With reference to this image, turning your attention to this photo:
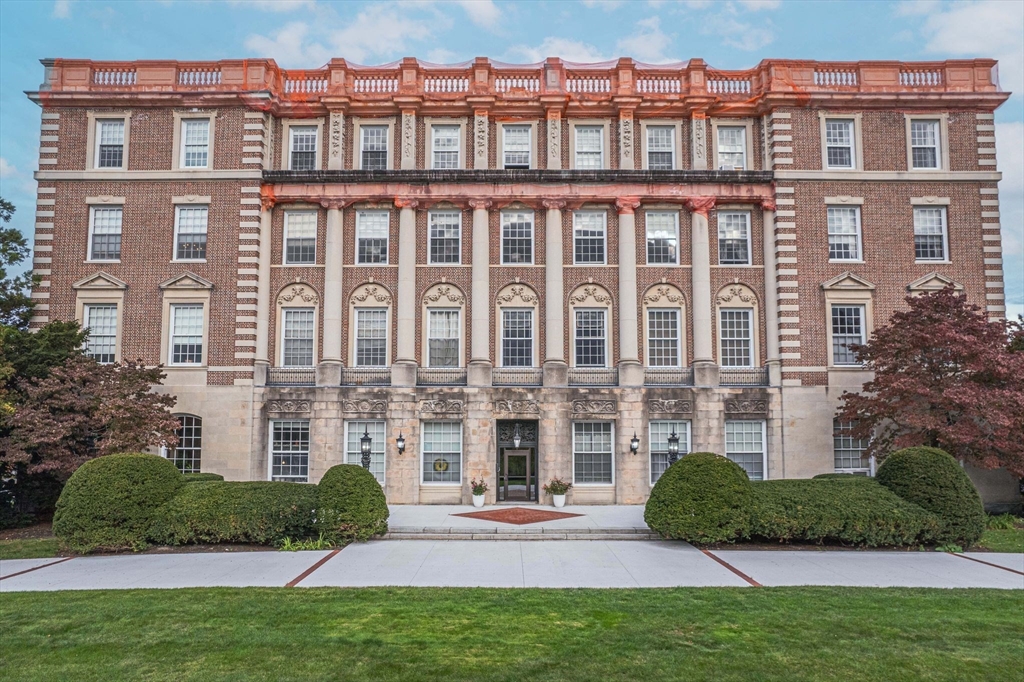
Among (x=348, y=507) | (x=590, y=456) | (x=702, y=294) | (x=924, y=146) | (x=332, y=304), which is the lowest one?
(x=348, y=507)

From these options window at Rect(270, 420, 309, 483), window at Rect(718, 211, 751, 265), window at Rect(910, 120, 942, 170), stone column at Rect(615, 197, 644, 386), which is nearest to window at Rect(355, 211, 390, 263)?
window at Rect(270, 420, 309, 483)

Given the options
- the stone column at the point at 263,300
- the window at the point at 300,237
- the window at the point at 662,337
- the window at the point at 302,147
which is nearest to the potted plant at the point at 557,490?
the window at the point at 662,337

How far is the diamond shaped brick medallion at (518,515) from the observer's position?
22188 mm

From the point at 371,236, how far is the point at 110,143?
1121cm

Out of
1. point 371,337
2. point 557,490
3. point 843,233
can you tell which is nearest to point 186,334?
point 371,337

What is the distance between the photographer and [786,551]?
1702 centimetres

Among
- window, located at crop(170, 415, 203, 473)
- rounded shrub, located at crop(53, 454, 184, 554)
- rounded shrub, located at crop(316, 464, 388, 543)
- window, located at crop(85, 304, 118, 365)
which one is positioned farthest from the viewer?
window, located at crop(85, 304, 118, 365)

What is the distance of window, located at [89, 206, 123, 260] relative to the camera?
28.6 m

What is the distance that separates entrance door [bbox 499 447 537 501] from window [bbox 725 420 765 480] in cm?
786

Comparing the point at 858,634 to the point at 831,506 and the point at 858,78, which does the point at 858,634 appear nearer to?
the point at 831,506

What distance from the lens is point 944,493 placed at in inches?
695

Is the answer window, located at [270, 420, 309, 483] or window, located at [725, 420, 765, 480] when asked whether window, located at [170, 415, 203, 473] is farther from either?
window, located at [725, 420, 765, 480]

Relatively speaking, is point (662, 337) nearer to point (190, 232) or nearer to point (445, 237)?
point (445, 237)

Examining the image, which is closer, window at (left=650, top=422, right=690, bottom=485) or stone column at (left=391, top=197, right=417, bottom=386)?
window at (left=650, top=422, right=690, bottom=485)
